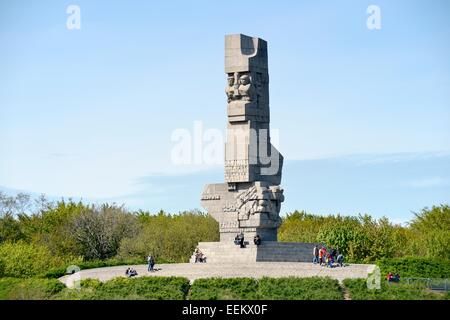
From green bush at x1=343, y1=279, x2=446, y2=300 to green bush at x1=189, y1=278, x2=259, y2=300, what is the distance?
390cm

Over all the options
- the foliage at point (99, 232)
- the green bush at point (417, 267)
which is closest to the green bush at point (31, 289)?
the green bush at point (417, 267)

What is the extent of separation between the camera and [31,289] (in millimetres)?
49281

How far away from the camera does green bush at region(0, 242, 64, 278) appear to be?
199 ft

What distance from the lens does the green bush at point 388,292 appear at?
45281 millimetres

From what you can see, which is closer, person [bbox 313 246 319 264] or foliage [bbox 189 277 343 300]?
foliage [bbox 189 277 343 300]

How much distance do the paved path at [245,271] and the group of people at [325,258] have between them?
686mm

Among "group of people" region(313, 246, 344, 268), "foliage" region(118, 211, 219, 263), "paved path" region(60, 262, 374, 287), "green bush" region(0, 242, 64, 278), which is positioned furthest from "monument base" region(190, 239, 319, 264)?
"foliage" region(118, 211, 219, 263)

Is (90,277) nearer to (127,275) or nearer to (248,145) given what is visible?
(127,275)

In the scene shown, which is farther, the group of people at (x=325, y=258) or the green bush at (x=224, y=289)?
the group of people at (x=325, y=258)

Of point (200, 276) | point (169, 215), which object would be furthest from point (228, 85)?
point (169, 215)

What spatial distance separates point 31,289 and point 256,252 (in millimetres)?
11285

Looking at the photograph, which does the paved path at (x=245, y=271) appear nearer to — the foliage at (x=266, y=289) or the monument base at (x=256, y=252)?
the monument base at (x=256, y=252)

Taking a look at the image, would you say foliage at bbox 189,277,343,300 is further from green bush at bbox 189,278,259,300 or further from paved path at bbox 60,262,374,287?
paved path at bbox 60,262,374,287

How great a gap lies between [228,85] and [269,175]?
4.97m
